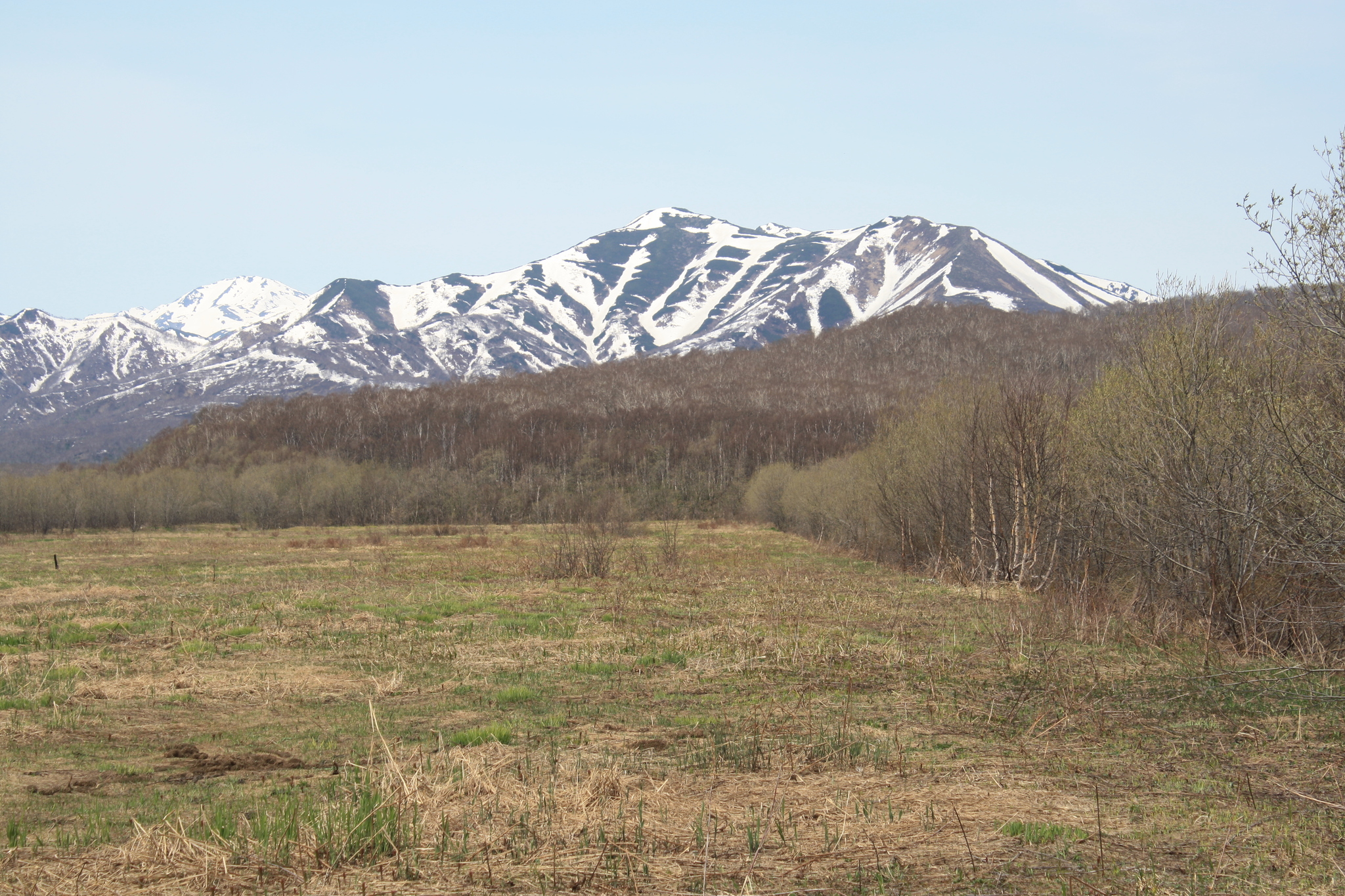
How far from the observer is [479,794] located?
761cm

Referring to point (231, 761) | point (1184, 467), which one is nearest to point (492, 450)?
point (1184, 467)

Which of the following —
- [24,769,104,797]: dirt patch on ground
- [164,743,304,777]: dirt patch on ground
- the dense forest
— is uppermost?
the dense forest

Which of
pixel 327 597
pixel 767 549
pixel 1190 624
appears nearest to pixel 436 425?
pixel 767 549

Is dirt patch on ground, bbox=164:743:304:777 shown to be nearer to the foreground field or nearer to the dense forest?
the foreground field

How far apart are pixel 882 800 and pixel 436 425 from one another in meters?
154

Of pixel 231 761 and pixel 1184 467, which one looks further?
pixel 1184 467

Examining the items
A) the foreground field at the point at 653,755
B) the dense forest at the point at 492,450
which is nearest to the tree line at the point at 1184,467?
the foreground field at the point at 653,755

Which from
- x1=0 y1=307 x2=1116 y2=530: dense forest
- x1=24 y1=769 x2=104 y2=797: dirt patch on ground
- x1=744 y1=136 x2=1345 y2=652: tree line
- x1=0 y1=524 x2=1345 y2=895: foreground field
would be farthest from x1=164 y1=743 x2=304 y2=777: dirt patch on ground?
x1=0 y1=307 x2=1116 y2=530: dense forest

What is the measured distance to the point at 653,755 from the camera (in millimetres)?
9625

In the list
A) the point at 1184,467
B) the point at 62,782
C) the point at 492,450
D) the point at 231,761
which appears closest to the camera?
the point at 62,782

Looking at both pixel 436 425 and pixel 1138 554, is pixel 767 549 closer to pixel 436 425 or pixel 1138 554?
pixel 1138 554

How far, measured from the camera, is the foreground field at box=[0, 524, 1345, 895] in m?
6.23

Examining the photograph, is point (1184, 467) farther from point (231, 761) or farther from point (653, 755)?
point (231, 761)

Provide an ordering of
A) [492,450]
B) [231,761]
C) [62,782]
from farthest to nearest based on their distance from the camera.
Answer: [492,450] < [231,761] < [62,782]
